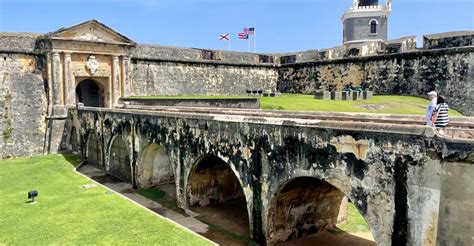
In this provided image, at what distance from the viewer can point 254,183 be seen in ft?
29.2

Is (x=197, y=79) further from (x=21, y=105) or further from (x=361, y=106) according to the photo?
(x=361, y=106)

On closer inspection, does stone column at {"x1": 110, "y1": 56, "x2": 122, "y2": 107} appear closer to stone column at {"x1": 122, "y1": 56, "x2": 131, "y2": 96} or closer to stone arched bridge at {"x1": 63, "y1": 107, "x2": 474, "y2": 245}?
stone column at {"x1": 122, "y1": 56, "x2": 131, "y2": 96}

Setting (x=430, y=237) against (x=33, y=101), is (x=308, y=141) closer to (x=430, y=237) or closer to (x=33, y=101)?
(x=430, y=237)

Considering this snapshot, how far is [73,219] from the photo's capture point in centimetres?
992

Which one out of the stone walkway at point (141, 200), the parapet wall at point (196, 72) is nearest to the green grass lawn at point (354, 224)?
the stone walkway at point (141, 200)

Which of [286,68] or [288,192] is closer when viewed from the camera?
[288,192]

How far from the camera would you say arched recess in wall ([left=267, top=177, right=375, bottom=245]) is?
876cm

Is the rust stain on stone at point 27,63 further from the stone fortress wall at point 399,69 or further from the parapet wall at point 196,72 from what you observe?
the stone fortress wall at point 399,69

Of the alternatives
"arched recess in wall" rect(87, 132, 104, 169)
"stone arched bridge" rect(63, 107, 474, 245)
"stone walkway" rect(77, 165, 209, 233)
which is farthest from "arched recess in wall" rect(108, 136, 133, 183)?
"arched recess in wall" rect(87, 132, 104, 169)

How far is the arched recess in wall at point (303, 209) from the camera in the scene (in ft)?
28.7

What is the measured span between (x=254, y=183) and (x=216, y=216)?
284cm

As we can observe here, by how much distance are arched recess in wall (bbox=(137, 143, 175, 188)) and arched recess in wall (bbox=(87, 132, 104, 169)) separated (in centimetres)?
400

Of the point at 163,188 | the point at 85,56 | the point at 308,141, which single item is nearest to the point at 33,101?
the point at 85,56

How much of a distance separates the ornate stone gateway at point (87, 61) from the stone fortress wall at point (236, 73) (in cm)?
40
